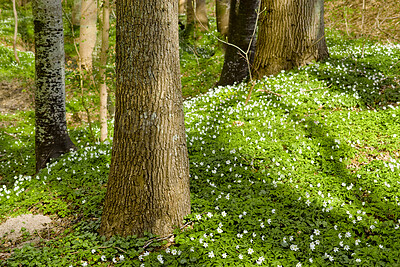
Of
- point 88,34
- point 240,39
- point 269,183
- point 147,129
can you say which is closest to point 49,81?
point 147,129

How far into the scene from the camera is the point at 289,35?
750cm

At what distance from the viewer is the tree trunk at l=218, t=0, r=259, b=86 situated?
8.88 metres

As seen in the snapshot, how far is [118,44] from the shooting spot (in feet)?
11.8

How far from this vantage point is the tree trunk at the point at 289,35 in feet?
24.4

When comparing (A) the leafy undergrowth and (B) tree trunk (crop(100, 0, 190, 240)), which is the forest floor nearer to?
(A) the leafy undergrowth

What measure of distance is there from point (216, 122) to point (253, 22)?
406 cm

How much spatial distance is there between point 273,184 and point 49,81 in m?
5.35

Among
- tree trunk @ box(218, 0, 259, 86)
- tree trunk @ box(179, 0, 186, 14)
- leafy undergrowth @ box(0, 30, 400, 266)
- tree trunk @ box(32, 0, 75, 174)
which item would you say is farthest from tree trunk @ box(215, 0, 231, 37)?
tree trunk @ box(32, 0, 75, 174)

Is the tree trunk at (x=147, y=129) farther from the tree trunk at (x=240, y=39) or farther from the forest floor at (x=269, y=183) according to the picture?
the tree trunk at (x=240, y=39)

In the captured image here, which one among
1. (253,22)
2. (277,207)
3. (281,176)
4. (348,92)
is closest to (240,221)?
(277,207)

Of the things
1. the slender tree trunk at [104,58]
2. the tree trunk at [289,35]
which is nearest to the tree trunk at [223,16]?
the tree trunk at [289,35]

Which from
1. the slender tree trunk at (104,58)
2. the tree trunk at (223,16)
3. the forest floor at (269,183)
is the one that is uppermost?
the tree trunk at (223,16)

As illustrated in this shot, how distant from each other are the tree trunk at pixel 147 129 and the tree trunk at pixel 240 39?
5640mm

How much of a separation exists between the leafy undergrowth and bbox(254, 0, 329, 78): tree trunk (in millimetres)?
418
